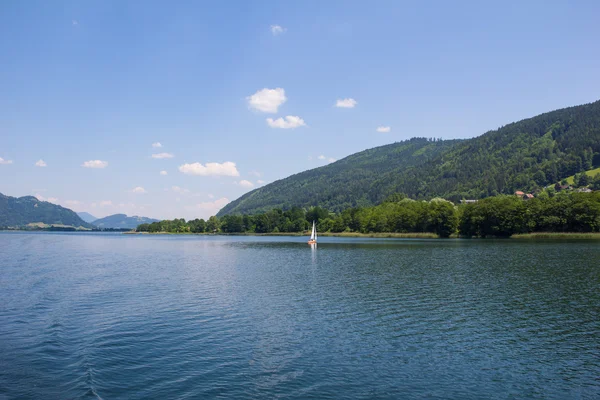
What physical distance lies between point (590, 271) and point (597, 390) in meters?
38.5

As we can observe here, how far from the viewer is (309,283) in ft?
148

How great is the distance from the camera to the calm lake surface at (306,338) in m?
17.5

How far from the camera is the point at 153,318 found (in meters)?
29.6

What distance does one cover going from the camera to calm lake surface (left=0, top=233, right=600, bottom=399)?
57.5 feet

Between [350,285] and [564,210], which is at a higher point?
[564,210]

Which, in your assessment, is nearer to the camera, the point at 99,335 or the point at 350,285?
the point at 99,335

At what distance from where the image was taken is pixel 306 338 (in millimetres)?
24234

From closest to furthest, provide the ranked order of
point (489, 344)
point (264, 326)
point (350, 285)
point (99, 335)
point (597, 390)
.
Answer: point (597, 390)
point (489, 344)
point (99, 335)
point (264, 326)
point (350, 285)

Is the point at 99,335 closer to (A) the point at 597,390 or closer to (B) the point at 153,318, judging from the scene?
(B) the point at 153,318

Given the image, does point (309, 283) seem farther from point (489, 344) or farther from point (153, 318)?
point (489, 344)

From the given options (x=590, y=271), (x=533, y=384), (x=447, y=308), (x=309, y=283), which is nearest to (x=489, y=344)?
(x=533, y=384)

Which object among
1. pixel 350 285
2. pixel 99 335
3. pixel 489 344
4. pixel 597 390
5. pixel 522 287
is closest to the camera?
pixel 597 390

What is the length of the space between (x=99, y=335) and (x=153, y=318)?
15.0ft

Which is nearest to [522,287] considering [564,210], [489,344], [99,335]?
[489,344]
